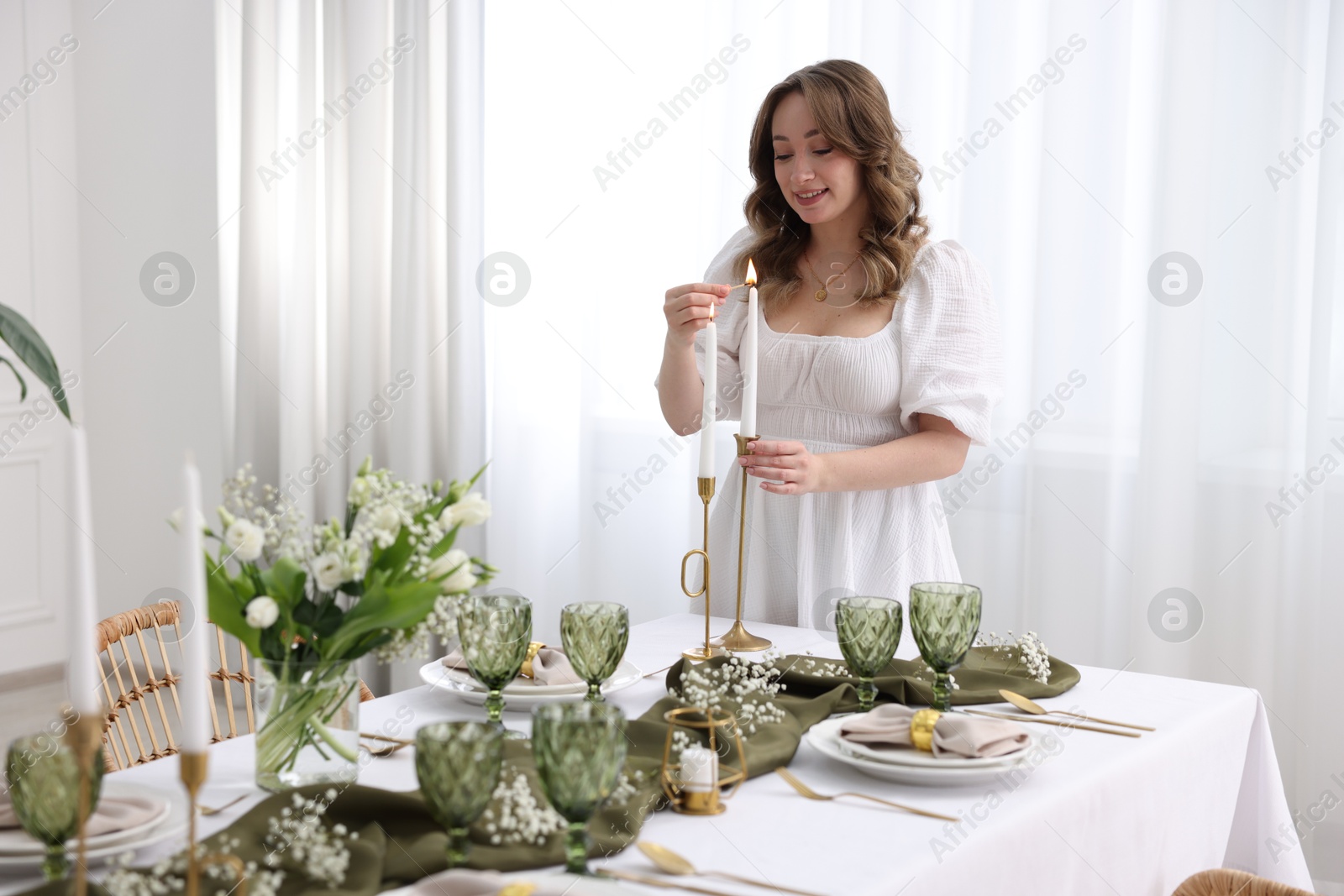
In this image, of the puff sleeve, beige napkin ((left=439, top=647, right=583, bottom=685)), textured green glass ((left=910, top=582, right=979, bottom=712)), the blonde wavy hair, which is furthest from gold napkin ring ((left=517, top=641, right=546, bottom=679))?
the blonde wavy hair

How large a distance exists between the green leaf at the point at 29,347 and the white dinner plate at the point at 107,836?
0.48 m

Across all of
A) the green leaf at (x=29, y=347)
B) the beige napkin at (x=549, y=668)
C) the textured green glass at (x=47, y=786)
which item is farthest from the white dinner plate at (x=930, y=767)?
the green leaf at (x=29, y=347)

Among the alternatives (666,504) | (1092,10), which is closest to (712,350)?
(1092,10)

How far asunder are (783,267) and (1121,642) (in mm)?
1277

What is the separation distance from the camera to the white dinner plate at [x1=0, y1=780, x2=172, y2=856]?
97 cm

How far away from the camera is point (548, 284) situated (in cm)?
375

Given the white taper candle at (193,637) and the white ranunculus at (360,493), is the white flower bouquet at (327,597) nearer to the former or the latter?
the white ranunculus at (360,493)

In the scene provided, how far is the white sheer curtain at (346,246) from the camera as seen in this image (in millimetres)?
3863

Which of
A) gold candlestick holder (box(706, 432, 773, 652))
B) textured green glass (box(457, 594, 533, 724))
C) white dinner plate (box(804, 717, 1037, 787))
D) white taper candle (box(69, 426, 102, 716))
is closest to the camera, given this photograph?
white taper candle (box(69, 426, 102, 716))

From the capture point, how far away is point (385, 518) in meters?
1.15

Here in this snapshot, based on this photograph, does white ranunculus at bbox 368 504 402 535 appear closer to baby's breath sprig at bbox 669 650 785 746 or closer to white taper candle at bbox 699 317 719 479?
baby's breath sprig at bbox 669 650 785 746

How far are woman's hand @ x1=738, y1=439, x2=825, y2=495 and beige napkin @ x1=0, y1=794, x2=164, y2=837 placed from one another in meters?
0.97

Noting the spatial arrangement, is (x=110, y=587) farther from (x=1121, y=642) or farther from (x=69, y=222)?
(x=1121, y=642)

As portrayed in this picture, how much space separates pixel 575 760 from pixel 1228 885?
2.28 feet
